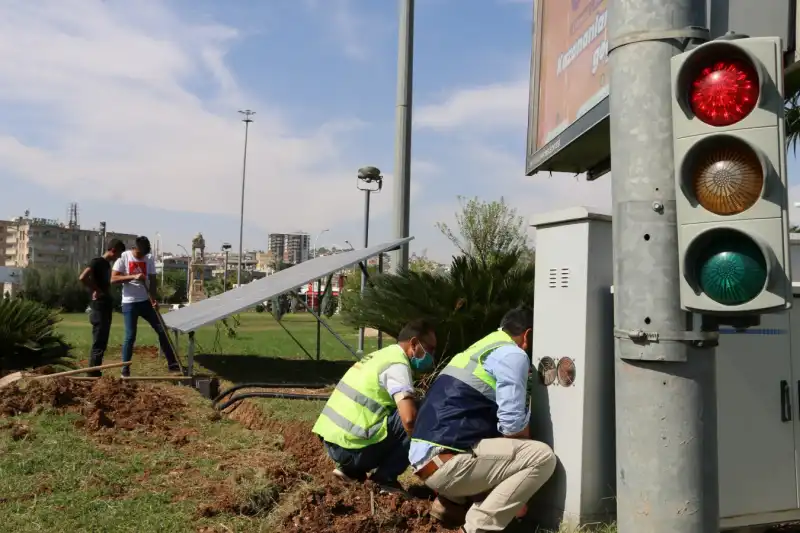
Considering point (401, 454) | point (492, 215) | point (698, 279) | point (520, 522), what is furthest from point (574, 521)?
point (492, 215)

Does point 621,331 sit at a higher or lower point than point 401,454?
higher

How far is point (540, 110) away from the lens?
8.02 m

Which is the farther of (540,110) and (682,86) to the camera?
(540,110)

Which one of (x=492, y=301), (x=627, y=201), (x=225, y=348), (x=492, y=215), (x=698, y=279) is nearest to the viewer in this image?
(x=698, y=279)

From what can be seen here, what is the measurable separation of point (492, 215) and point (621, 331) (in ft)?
79.7

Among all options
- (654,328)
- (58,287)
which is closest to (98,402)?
(654,328)

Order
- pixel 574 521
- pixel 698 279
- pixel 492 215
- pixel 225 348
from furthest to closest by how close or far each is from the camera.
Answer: pixel 492 215 < pixel 225 348 < pixel 574 521 < pixel 698 279

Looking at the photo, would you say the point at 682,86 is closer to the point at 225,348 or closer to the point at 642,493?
the point at 642,493

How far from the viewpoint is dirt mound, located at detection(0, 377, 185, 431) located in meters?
6.65

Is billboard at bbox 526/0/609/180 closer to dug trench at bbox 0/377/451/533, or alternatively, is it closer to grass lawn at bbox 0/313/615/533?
dug trench at bbox 0/377/451/533

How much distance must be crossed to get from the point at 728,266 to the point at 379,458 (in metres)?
3.42

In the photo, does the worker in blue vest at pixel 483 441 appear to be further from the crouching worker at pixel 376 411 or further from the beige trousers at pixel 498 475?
the crouching worker at pixel 376 411

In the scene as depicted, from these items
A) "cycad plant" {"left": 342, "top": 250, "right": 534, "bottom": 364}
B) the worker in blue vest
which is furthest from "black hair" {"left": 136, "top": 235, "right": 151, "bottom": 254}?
the worker in blue vest

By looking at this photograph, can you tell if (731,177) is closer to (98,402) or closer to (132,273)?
(98,402)
